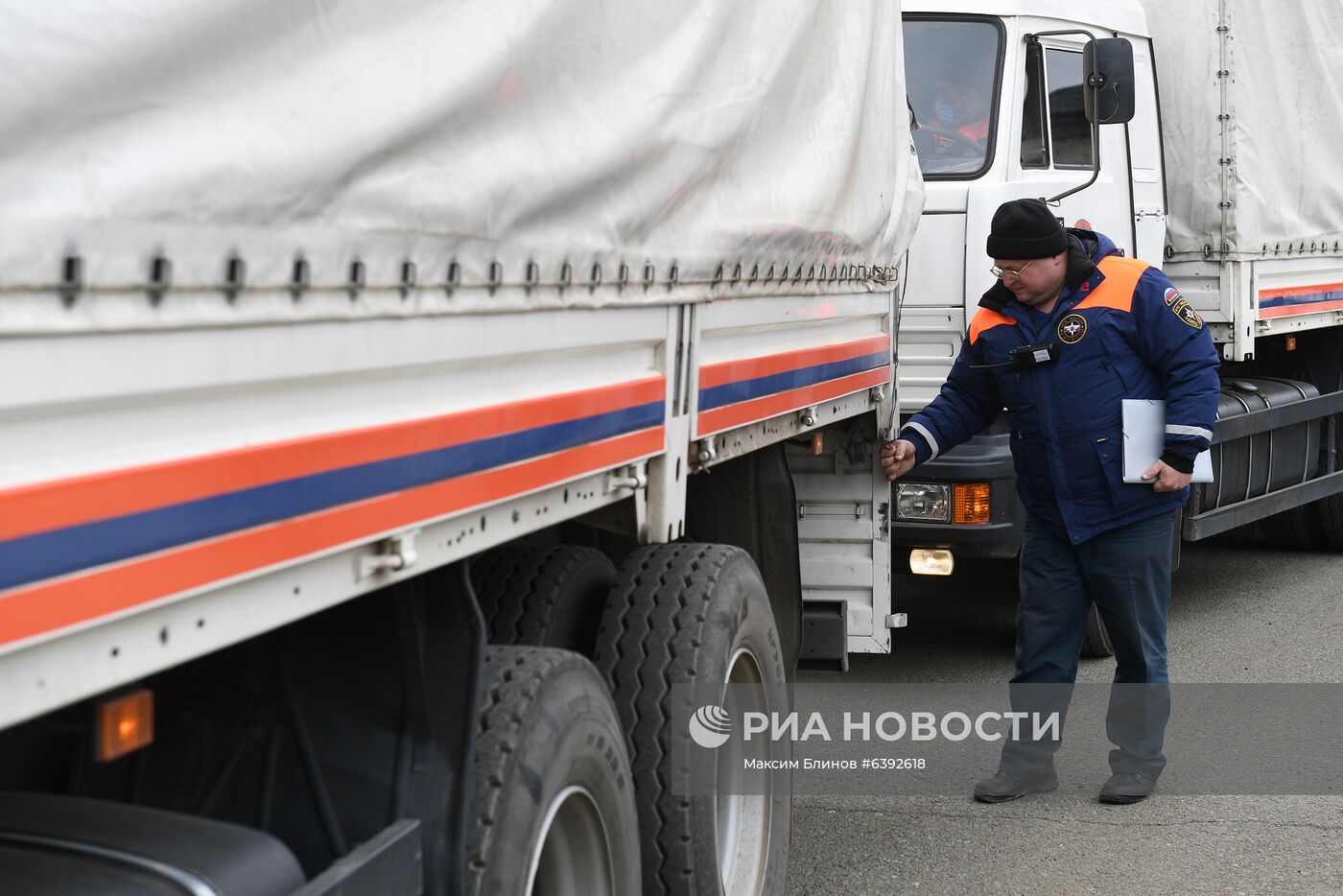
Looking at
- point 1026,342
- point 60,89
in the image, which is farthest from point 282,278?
point 1026,342

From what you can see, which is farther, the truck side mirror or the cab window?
the cab window

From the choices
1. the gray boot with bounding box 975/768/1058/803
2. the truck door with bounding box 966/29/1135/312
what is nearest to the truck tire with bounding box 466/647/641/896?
the gray boot with bounding box 975/768/1058/803

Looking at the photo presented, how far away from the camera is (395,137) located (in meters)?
1.98

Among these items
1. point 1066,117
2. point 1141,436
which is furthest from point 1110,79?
point 1141,436

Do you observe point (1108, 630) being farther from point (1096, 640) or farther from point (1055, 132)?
point (1055, 132)

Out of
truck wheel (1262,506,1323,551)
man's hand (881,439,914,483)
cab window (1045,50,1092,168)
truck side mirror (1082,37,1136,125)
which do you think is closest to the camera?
man's hand (881,439,914,483)

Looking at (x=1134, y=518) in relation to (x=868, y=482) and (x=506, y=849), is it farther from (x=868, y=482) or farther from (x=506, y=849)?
(x=506, y=849)

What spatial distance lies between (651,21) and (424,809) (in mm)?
1449

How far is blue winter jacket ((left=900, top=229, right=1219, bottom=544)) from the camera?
15.8 feet

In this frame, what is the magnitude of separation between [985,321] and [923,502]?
51.6 inches

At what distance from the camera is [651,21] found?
2.88 meters

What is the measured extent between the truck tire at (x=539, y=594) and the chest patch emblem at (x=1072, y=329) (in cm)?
217

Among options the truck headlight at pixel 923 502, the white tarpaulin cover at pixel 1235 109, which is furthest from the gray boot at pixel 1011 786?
the white tarpaulin cover at pixel 1235 109

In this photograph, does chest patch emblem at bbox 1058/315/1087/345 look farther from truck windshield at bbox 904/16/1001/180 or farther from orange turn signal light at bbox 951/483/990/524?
truck windshield at bbox 904/16/1001/180
